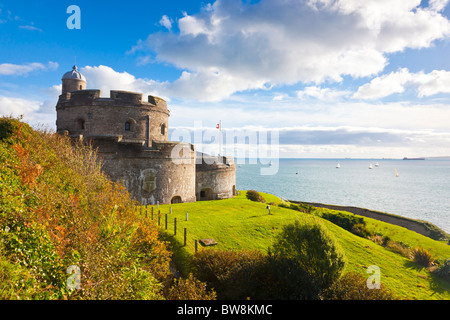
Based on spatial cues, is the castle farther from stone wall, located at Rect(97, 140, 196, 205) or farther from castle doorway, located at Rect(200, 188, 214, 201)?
castle doorway, located at Rect(200, 188, 214, 201)

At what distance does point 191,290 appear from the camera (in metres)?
9.75

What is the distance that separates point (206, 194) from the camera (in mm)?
32406

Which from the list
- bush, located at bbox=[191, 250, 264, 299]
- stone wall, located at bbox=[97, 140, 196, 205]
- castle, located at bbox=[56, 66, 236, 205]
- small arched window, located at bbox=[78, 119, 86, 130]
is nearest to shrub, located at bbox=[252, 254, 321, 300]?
bush, located at bbox=[191, 250, 264, 299]

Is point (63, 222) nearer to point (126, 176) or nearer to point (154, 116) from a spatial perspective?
point (126, 176)

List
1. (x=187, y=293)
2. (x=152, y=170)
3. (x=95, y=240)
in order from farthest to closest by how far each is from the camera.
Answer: (x=152, y=170) < (x=187, y=293) < (x=95, y=240)

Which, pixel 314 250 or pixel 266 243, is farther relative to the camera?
pixel 266 243

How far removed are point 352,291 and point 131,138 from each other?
21106 mm

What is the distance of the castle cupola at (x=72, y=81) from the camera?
998 inches

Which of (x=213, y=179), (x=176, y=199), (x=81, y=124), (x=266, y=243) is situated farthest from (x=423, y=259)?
(x=81, y=124)

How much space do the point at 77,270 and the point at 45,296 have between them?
1230 millimetres

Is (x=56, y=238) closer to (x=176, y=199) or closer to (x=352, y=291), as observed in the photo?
(x=352, y=291)

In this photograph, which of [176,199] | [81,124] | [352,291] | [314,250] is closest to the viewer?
[352,291]

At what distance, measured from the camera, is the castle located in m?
21.9
